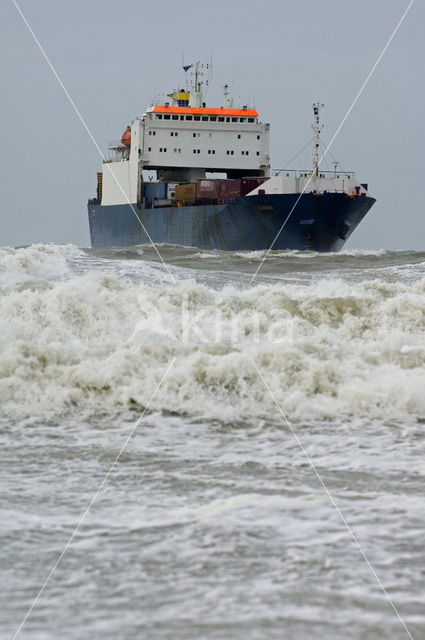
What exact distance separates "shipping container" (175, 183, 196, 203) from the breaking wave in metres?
25.4

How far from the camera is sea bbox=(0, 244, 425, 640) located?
4371 mm

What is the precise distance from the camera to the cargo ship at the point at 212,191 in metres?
38.3

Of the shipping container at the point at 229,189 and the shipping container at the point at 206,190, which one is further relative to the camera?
the shipping container at the point at 206,190

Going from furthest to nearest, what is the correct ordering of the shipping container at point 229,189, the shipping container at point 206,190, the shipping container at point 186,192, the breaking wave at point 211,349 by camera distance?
the shipping container at point 186,192 → the shipping container at point 206,190 → the shipping container at point 229,189 → the breaking wave at point 211,349

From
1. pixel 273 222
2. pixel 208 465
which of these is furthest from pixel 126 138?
pixel 208 465

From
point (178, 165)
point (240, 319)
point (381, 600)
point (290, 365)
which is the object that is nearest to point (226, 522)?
point (381, 600)

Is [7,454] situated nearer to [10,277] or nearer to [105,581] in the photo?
[105,581]

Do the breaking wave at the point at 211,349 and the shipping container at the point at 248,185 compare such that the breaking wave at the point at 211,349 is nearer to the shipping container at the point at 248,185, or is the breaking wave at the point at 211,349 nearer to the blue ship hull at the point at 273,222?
the blue ship hull at the point at 273,222

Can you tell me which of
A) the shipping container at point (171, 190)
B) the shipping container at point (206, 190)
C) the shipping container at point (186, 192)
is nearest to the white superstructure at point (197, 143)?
the shipping container at point (171, 190)

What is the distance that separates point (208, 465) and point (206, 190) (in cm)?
3503

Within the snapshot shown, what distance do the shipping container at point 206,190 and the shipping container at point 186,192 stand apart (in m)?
0.38

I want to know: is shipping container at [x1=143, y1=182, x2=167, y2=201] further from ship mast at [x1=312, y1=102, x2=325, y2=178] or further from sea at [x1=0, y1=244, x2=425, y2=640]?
sea at [x1=0, y1=244, x2=425, y2=640]

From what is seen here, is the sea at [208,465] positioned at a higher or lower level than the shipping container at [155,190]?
lower

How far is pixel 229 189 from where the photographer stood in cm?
4081
